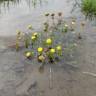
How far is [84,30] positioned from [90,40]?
1.37 ft

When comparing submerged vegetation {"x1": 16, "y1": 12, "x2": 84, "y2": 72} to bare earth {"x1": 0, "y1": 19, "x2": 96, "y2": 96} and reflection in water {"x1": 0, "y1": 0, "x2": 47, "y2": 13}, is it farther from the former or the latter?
reflection in water {"x1": 0, "y1": 0, "x2": 47, "y2": 13}

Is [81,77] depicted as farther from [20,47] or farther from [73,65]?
[20,47]

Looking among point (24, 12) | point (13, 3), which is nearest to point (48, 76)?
point (24, 12)

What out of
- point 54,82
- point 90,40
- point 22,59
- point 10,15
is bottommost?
point 54,82

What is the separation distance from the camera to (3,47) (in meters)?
4.61

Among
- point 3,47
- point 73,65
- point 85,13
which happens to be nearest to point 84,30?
point 85,13

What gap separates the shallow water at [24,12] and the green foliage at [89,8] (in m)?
0.33

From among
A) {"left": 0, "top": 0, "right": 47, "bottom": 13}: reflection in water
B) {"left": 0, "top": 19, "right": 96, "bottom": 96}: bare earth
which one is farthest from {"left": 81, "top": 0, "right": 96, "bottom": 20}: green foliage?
{"left": 0, "top": 19, "right": 96, "bottom": 96}: bare earth

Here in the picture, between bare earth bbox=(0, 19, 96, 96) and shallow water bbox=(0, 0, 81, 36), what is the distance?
0.92 meters

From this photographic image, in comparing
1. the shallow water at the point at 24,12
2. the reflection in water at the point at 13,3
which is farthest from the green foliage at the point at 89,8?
the reflection in water at the point at 13,3

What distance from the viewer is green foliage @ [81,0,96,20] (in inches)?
226

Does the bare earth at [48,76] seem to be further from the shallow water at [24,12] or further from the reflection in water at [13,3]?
the reflection in water at [13,3]

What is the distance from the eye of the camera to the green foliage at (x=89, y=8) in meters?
5.73

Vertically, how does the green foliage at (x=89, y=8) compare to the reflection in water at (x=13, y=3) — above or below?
below
